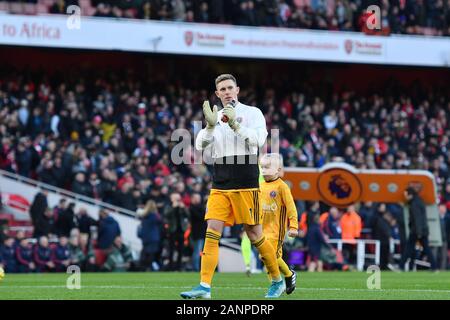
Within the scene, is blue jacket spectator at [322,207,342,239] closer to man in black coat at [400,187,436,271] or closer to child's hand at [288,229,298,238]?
man in black coat at [400,187,436,271]

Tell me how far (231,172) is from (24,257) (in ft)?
40.1

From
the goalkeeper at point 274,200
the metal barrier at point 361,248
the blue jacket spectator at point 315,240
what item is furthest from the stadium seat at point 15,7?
the goalkeeper at point 274,200

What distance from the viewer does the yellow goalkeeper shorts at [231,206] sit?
11.3m

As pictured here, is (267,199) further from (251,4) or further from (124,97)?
(251,4)

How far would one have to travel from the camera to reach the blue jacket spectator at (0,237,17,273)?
2256 cm

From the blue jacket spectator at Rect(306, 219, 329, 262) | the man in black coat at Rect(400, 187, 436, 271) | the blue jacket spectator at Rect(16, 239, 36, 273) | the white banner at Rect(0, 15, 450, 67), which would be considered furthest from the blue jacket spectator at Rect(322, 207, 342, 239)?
the white banner at Rect(0, 15, 450, 67)

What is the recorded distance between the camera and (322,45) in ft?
113

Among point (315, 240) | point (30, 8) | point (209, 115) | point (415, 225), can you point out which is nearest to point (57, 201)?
point (315, 240)

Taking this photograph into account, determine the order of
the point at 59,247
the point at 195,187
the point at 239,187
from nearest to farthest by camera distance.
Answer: the point at 239,187, the point at 59,247, the point at 195,187

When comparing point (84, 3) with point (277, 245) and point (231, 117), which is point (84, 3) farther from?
point (231, 117)

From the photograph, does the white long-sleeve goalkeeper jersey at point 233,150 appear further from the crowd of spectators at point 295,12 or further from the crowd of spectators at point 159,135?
the crowd of spectators at point 295,12

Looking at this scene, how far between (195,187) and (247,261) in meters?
5.33

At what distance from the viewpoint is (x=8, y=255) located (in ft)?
74.2
